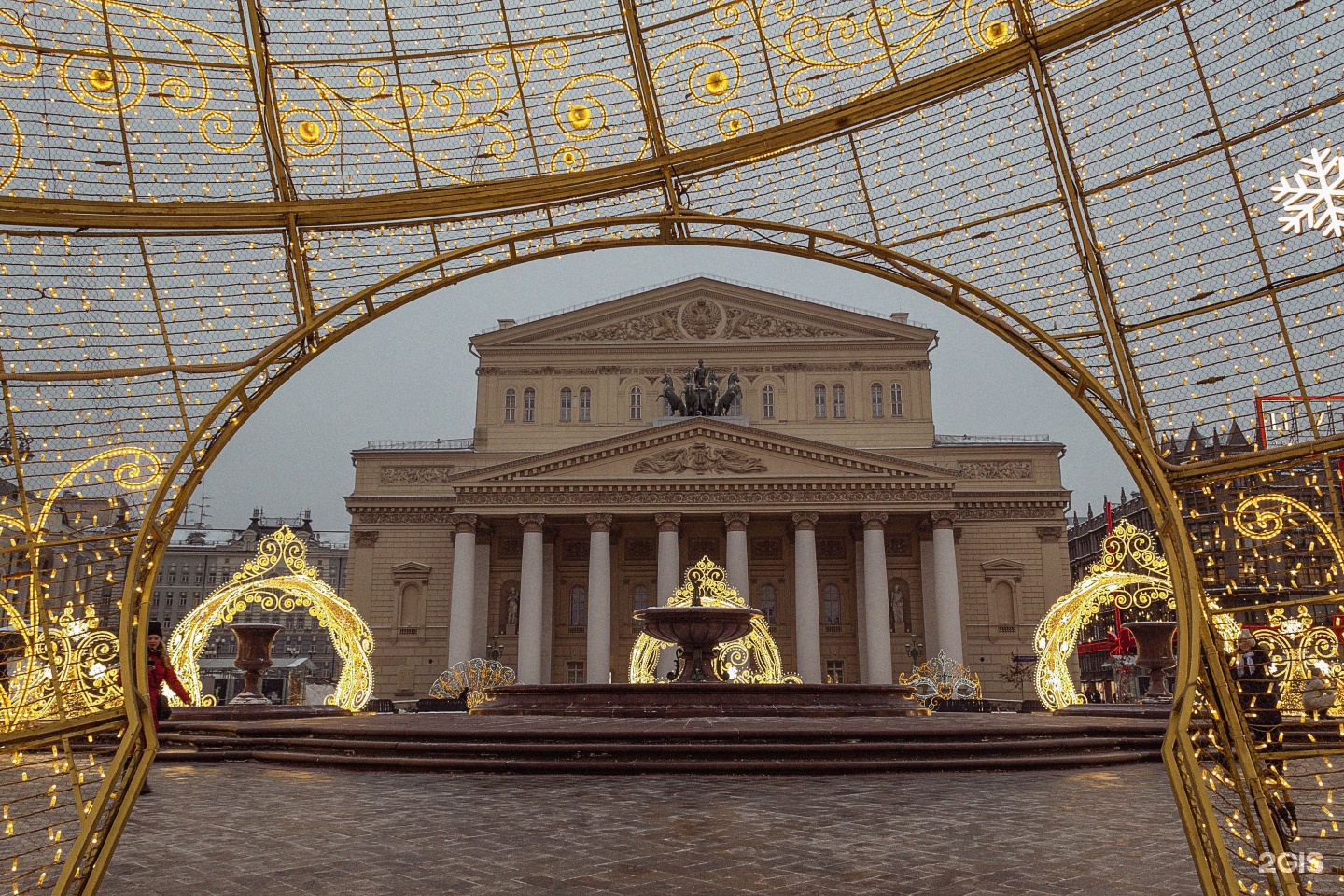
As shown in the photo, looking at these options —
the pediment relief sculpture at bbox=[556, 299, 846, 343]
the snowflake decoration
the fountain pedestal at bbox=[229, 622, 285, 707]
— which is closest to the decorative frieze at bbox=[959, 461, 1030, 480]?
the pediment relief sculpture at bbox=[556, 299, 846, 343]

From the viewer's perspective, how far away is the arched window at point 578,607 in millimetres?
45812

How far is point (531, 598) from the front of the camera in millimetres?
41812

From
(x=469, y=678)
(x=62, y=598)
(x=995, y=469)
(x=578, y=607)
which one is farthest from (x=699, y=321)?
(x=62, y=598)

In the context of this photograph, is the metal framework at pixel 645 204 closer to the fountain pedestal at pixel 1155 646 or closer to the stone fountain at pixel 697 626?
the stone fountain at pixel 697 626

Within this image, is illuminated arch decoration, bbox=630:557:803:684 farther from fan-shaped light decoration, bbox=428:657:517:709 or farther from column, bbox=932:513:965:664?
column, bbox=932:513:965:664

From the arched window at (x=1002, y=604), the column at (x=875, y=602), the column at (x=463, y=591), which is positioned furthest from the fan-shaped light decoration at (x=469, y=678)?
the arched window at (x=1002, y=604)

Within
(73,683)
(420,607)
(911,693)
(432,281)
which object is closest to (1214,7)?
(432,281)

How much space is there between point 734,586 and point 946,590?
8756 millimetres

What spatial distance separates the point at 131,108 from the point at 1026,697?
43.3m

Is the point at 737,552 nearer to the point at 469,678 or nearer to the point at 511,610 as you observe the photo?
the point at 511,610

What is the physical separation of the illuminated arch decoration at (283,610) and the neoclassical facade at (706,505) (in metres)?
22.0

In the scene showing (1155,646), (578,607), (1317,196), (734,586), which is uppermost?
(734,586)

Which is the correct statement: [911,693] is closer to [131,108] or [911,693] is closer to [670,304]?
[131,108]

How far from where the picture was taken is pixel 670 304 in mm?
50156
